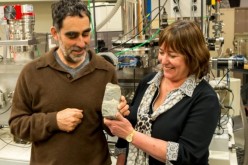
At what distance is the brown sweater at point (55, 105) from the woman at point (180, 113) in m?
0.15

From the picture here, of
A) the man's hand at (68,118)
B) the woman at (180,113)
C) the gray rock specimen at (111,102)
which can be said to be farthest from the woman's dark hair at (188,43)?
the man's hand at (68,118)

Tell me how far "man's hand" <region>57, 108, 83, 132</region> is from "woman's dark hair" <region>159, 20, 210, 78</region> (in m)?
0.46

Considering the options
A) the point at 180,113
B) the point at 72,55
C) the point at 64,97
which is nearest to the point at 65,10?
the point at 72,55

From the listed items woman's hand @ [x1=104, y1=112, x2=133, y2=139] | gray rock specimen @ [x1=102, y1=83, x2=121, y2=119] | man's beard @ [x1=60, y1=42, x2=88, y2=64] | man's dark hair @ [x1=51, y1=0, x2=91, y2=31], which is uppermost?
man's dark hair @ [x1=51, y1=0, x2=91, y2=31]

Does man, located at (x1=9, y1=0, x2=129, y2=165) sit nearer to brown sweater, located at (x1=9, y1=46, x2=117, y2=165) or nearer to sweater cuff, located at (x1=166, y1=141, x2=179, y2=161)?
brown sweater, located at (x1=9, y1=46, x2=117, y2=165)

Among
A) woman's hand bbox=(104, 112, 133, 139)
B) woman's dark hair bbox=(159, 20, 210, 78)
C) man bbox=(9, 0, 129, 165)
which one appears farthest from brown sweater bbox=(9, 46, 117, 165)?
woman's dark hair bbox=(159, 20, 210, 78)

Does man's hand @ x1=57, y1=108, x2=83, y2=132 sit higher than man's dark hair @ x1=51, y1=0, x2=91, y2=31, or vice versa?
man's dark hair @ x1=51, y1=0, x2=91, y2=31

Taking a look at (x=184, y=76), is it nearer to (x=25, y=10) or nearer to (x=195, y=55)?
(x=195, y=55)

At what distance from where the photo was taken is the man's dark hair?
1229mm

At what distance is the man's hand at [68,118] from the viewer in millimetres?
1229

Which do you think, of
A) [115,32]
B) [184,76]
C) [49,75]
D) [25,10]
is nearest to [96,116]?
[49,75]

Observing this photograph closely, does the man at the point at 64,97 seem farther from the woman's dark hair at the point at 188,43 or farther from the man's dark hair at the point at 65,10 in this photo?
the woman's dark hair at the point at 188,43

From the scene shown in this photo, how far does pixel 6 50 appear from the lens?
2252mm

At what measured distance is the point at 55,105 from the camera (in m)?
1.29
